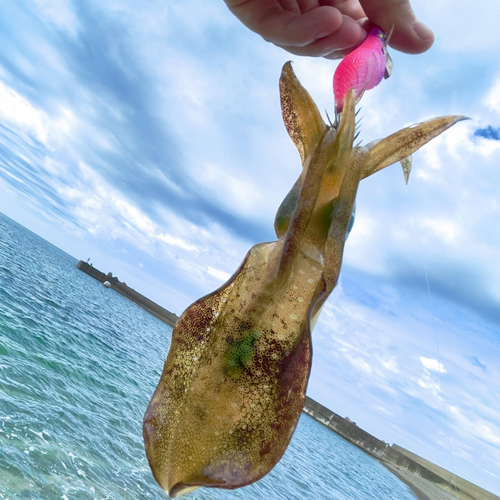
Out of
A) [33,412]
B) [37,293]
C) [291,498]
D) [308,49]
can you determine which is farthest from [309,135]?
[37,293]

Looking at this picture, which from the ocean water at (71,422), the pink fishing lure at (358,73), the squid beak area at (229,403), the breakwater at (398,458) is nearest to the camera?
the squid beak area at (229,403)

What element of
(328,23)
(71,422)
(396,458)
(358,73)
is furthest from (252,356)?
(396,458)

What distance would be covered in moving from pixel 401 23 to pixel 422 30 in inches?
4.7

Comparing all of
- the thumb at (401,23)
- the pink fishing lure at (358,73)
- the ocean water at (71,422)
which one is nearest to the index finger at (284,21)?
the thumb at (401,23)

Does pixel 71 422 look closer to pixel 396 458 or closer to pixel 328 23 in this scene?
pixel 328 23

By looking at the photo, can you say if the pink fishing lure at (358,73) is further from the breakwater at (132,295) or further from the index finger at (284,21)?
the breakwater at (132,295)

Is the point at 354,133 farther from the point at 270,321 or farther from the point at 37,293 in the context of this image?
the point at 37,293

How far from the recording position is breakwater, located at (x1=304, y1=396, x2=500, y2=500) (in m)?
47.2

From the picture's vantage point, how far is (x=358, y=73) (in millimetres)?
804

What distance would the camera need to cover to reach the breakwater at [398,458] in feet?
155

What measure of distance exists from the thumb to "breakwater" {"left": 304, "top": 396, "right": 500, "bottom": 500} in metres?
48.1

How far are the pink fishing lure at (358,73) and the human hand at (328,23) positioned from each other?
1.58ft

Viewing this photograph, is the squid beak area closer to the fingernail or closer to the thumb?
the thumb

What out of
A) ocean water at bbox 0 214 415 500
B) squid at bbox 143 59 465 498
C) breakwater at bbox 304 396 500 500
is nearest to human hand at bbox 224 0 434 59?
squid at bbox 143 59 465 498
